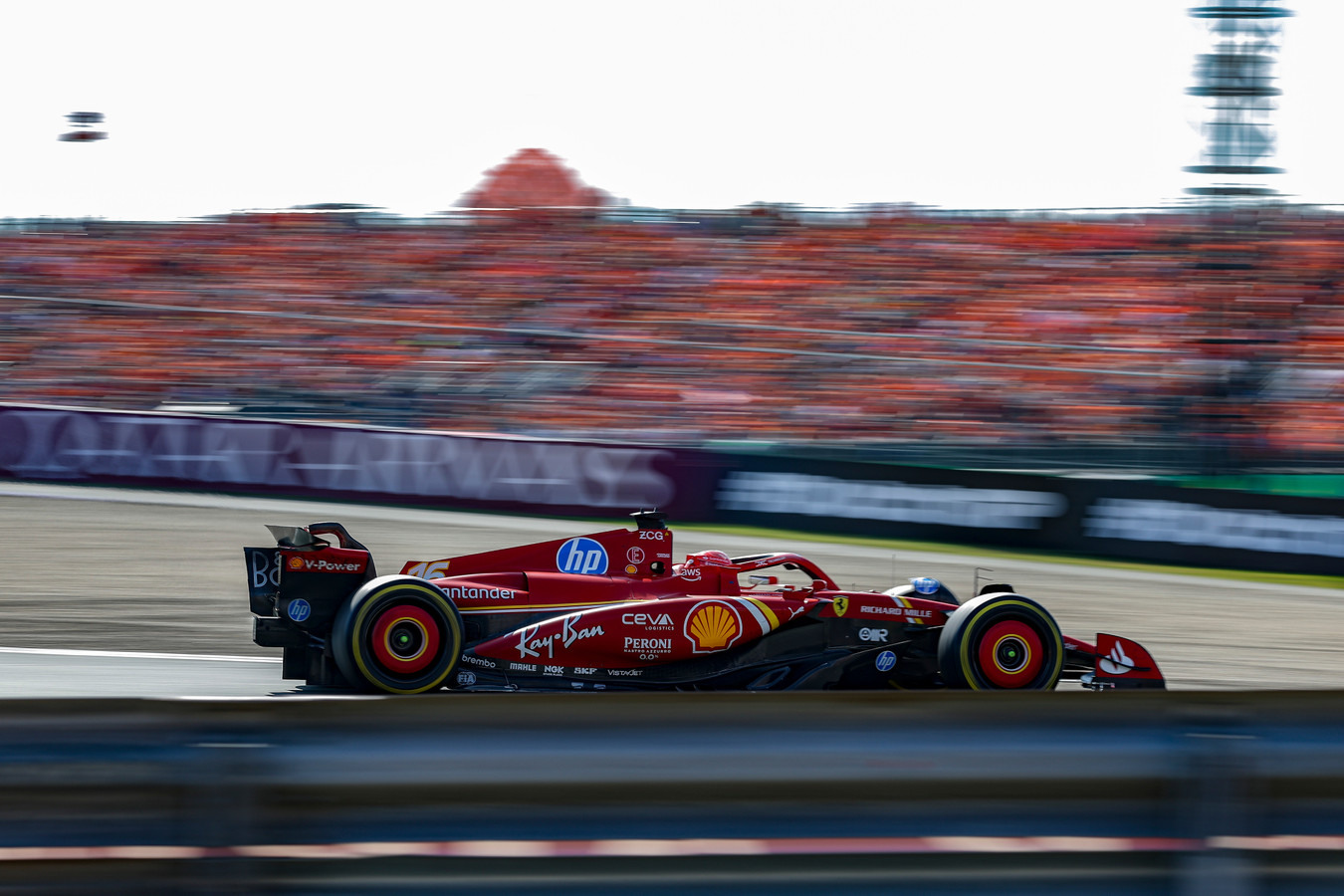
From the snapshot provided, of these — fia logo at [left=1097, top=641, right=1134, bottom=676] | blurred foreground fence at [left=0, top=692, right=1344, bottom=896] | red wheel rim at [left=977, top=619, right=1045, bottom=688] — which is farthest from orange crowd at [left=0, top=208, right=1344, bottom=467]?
blurred foreground fence at [left=0, top=692, right=1344, bottom=896]

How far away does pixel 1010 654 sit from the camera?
661 cm

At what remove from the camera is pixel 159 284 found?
1908 centimetres

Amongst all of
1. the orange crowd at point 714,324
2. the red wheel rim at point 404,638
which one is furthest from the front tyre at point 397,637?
the orange crowd at point 714,324

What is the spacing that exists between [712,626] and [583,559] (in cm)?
82

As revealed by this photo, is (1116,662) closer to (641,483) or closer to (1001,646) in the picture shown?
(1001,646)

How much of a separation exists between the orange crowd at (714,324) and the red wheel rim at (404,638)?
28.7 feet

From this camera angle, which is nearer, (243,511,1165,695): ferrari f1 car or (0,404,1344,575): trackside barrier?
(243,511,1165,695): ferrari f1 car

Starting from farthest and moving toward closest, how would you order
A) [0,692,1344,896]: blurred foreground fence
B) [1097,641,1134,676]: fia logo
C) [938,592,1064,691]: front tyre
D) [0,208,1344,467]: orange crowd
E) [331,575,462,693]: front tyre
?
[0,208,1344,467]: orange crowd
[1097,641,1134,676]: fia logo
[938,592,1064,691]: front tyre
[331,575,462,693]: front tyre
[0,692,1344,896]: blurred foreground fence

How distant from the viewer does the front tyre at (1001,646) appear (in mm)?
6555

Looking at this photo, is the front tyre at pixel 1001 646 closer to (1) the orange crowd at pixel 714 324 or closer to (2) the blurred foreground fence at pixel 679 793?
(2) the blurred foreground fence at pixel 679 793

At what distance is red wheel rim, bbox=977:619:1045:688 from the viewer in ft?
21.5

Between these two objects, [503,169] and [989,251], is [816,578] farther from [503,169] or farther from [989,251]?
[503,169]

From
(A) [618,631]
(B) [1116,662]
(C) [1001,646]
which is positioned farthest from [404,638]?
(B) [1116,662]

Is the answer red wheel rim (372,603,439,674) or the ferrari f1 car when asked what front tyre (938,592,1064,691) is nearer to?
the ferrari f1 car
